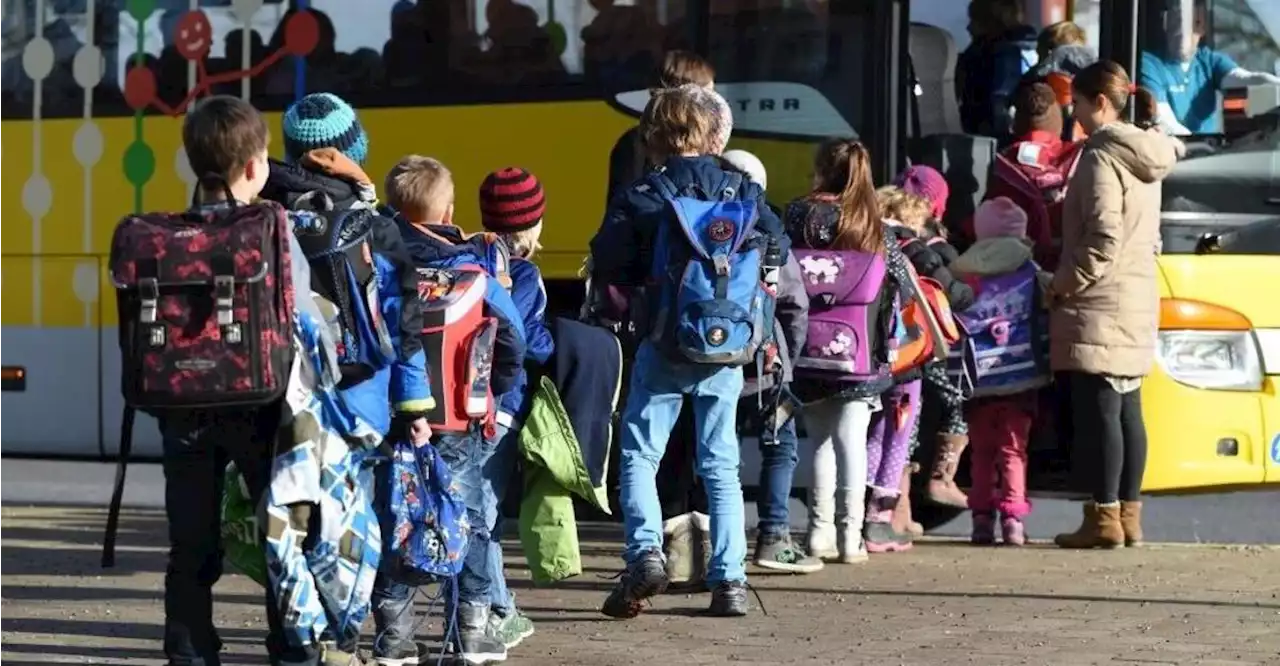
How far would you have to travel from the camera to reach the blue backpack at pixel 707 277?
7.59 meters

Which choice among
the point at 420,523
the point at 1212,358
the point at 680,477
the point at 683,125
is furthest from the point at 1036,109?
the point at 420,523

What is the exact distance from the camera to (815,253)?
356 inches

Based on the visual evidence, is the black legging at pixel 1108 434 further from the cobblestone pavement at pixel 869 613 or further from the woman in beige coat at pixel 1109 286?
the cobblestone pavement at pixel 869 613

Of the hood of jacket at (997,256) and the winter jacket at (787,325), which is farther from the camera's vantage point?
the hood of jacket at (997,256)

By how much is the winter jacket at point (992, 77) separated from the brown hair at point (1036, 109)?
56cm

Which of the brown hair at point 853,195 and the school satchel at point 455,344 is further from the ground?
the brown hair at point 853,195

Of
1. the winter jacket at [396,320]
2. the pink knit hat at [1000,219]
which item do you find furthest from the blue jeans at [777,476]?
the winter jacket at [396,320]

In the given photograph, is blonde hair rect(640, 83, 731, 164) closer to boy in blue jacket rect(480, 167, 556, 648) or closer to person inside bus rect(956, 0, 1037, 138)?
boy in blue jacket rect(480, 167, 556, 648)

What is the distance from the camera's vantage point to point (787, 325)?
8.44 meters

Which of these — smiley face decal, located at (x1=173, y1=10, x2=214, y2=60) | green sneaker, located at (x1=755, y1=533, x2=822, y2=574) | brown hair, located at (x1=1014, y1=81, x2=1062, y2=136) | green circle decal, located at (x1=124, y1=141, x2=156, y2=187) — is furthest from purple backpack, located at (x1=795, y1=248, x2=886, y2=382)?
green circle decal, located at (x1=124, y1=141, x2=156, y2=187)

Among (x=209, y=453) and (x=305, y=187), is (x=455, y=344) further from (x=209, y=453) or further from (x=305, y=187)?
(x=209, y=453)

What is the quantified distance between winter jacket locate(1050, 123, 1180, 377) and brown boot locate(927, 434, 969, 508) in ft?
1.85

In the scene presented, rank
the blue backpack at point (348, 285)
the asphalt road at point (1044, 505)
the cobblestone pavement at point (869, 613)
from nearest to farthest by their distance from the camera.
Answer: the blue backpack at point (348, 285)
the cobblestone pavement at point (869, 613)
the asphalt road at point (1044, 505)

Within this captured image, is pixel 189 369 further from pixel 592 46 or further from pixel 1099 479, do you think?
pixel 592 46
